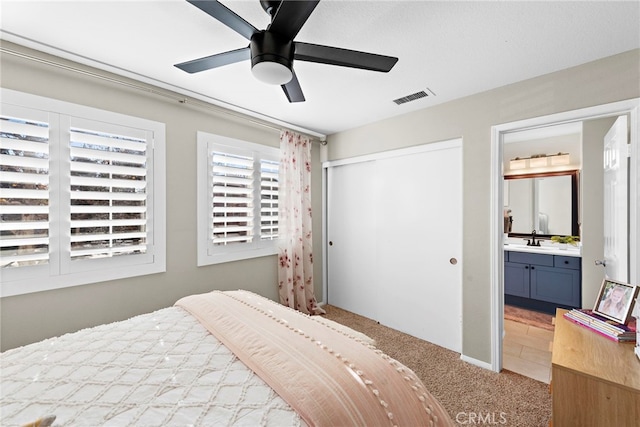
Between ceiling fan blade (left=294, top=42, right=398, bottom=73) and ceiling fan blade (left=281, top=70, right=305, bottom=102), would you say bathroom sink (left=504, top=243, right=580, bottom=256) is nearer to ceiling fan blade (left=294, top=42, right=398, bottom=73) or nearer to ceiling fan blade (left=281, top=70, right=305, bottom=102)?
ceiling fan blade (left=294, top=42, right=398, bottom=73)

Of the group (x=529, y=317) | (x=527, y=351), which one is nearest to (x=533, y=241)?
(x=529, y=317)

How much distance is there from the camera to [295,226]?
337cm

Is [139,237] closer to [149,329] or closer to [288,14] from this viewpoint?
[149,329]

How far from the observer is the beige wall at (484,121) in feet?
6.18

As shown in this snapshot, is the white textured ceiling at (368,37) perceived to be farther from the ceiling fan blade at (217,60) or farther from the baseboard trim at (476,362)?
the baseboard trim at (476,362)

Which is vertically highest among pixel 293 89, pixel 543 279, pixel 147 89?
pixel 147 89

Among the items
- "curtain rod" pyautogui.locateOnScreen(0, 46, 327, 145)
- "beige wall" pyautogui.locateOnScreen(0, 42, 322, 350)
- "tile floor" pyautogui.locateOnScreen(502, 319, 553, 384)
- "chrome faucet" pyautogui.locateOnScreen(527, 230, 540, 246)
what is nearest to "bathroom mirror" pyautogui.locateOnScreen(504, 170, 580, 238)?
"chrome faucet" pyautogui.locateOnScreen(527, 230, 540, 246)

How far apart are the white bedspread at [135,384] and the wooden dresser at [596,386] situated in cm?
135

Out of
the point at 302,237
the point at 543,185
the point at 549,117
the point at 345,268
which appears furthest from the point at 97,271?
the point at 543,185

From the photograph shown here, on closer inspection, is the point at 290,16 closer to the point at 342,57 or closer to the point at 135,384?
the point at 342,57

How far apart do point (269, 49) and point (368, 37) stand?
75 centimetres

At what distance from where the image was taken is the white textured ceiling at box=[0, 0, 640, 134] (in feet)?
4.79

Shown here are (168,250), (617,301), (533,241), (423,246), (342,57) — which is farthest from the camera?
(533,241)

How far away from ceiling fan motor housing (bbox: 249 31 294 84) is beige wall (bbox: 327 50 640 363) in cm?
192
